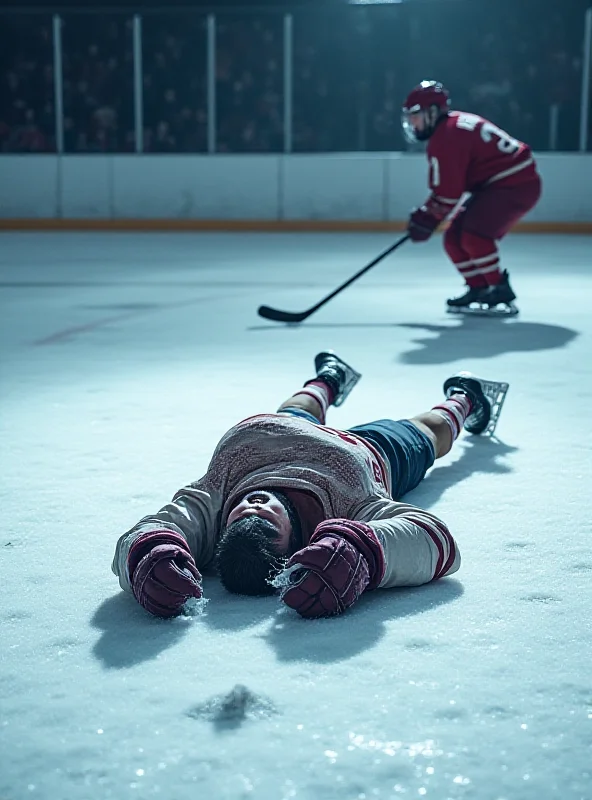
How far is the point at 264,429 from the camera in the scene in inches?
82.0

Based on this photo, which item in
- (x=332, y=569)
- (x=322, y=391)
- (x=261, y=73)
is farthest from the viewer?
(x=261, y=73)

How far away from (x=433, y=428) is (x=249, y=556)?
904mm

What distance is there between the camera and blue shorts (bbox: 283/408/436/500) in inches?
90.1

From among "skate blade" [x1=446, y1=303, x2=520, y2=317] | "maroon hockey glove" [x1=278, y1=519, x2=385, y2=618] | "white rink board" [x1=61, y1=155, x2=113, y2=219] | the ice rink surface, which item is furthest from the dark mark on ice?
"white rink board" [x1=61, y1=155, x2=113, y2=219]

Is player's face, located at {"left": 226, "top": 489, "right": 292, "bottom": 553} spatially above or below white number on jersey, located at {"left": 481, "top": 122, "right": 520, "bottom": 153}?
below

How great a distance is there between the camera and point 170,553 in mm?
1737

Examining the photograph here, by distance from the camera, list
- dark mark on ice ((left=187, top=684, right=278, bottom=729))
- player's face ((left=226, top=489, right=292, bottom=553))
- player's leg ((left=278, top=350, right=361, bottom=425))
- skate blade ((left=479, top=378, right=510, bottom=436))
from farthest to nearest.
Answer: skate blade ((left=479, top=378, right=510, bottom=436)), player's leg ((left=278, top=350, right=361, bottom=425)), player's face ((left=226, top=489, right=292, bottom=553)), dark mark on ice ((left=187, top=684, right=278, bottom=729))

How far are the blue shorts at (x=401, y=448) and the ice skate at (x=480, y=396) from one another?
383 millimetres

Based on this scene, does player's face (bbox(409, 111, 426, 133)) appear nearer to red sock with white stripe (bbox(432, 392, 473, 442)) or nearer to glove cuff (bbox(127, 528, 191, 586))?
red sock with white stripe (bbox(432, 392, 473, 442))

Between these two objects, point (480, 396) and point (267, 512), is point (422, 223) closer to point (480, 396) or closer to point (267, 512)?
point (480, 396)

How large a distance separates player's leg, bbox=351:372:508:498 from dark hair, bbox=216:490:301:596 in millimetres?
520

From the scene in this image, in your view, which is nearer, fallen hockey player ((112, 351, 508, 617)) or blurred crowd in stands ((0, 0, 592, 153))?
fallen hockey player ((112, 351, 508, 617))

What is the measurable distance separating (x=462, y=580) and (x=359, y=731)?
58cm

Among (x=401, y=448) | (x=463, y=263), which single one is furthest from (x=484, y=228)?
(x=401, y=448)
